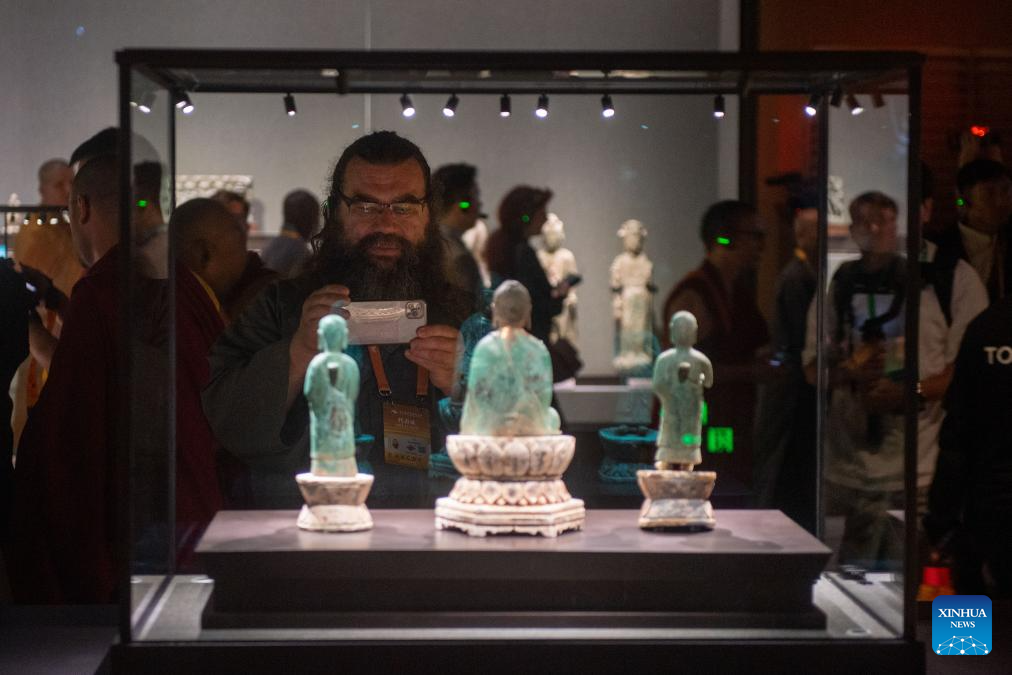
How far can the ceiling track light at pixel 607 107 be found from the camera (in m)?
3.21

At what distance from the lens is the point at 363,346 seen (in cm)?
297

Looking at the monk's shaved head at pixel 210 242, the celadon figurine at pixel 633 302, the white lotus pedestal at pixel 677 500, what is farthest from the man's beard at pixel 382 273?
the celadon figurine at pixel 633 302

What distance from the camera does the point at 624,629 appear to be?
2.71 meters

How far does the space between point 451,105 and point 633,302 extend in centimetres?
111

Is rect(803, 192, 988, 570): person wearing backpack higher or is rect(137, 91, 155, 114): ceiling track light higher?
rect(137, 91, 155, 114): ceiling track light

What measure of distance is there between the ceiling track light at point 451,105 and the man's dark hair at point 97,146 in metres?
1.38

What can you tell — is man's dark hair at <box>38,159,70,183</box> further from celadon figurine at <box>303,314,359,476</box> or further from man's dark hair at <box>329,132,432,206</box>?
celadon figurine at <box>303,314,359,476</box>

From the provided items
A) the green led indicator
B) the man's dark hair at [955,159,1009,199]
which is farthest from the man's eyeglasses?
→ the man's dark hair at [955,159,1009,199]

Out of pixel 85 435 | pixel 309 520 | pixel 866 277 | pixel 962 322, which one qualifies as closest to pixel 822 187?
pixel 866 277

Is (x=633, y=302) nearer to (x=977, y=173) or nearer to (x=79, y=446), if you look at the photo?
(x=79, y=446)

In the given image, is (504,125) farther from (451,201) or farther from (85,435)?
(85,435)

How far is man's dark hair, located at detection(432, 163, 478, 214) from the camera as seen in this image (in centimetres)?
345

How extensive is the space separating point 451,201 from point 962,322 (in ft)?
6.63

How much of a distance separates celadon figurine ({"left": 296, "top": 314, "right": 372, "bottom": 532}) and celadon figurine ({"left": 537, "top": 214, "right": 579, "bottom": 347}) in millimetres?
730
